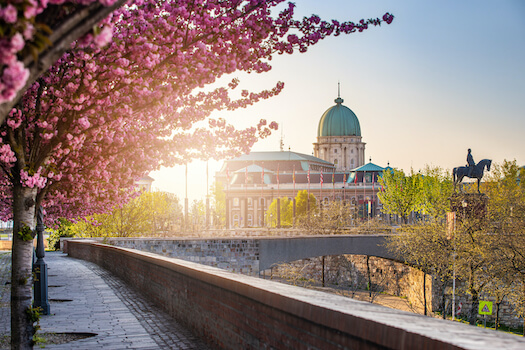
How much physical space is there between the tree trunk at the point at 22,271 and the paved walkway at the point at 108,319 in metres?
1.66

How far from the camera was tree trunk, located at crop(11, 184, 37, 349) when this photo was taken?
821 centimetres

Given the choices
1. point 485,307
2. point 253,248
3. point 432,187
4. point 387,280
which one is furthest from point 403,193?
point 253,248

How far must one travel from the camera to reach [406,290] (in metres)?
53.3

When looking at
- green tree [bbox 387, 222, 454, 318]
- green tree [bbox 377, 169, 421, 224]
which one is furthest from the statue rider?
green tree [bbox 377, 169, 421, 224]

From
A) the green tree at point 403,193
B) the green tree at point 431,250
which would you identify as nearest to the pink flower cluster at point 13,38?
the green tree at point 431,250

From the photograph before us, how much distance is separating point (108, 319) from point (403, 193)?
2678 inches

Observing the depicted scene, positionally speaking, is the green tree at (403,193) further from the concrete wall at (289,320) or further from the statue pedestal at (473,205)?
the concrete wall at (289,320)

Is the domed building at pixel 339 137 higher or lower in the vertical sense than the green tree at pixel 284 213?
higher

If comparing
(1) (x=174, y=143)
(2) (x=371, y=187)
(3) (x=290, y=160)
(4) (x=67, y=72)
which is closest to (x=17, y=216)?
(4) (x=67, y=72)

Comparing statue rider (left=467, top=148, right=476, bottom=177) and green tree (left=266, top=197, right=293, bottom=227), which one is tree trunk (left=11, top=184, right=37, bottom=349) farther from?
green tree (left=266, top=197, right=293, bottom=227)

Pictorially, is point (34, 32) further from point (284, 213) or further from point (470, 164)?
point (284, 213)

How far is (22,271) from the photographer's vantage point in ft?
27.6

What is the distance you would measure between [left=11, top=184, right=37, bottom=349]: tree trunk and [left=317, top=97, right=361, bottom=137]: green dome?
173805 millimetres

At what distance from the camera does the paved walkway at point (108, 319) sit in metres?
10.0
